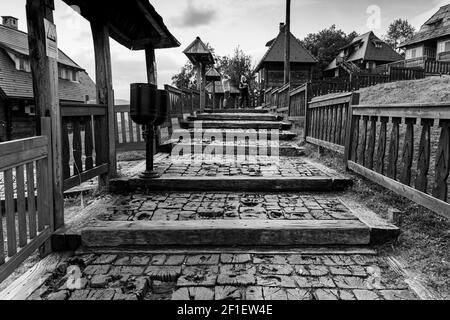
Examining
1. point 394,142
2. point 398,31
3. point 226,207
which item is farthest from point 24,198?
point 398,31

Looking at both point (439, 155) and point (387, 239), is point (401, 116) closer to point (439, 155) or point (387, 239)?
point (439, 155)

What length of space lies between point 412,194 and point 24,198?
10.5 feet

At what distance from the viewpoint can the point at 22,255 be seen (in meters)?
2.31

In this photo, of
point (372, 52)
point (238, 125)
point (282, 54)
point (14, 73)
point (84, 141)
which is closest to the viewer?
point (84, 141)

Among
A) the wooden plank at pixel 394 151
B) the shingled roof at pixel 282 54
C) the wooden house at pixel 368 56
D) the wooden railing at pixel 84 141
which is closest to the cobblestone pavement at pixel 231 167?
the wooden railing at pixel 84 141

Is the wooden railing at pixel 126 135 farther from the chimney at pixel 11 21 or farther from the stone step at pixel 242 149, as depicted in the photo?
the chimney at pixel 11 21

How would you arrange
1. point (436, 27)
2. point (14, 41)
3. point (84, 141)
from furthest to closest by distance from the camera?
point (436, 27) → point (14, 41) → point (84, 141)

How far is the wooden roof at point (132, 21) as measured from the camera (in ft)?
13.3

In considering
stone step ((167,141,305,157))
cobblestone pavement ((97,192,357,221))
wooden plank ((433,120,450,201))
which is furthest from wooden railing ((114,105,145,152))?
wooden plank ((433,120,450,201))

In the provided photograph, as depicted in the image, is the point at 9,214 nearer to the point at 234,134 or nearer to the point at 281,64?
the point at 234,134

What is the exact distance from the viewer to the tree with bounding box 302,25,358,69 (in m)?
50.9

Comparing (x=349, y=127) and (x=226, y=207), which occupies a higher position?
(x=349, y=127)
